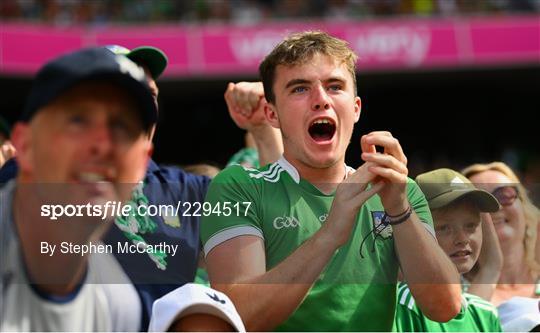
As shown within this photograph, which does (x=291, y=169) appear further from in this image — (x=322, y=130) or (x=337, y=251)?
(x=337, y=251)

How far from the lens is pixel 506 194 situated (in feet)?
10.1

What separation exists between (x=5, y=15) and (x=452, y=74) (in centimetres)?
717

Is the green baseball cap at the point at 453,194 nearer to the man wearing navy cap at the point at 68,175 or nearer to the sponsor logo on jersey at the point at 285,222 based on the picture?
the sponsor logo on jersey at the point at 285,222

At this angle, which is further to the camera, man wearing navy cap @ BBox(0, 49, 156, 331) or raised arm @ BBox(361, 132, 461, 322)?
raised arm @ BBox(361, 132, 461, 322)

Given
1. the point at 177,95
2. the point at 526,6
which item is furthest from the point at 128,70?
the point at 177,95

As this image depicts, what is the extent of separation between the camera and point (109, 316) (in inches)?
80.7

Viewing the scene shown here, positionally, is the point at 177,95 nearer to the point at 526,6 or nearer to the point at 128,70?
the point at 526,6

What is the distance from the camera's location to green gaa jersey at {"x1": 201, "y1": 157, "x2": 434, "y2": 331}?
2807 mm

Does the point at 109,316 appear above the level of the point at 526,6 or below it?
below

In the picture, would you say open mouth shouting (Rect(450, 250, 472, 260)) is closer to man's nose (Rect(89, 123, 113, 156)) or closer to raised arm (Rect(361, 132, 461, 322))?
raised arm (Rect(361, 132, 461, 322))

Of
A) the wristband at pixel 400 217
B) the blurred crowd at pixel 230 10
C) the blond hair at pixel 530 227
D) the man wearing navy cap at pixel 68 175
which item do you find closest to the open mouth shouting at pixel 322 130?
the wristband at pixel 400 217

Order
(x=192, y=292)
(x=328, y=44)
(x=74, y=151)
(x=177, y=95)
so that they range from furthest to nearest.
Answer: (x=177, y=95), (x=328, y=44), (x=192, y=292), (x=74, y=151)

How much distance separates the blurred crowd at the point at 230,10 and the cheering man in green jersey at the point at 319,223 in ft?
40.8

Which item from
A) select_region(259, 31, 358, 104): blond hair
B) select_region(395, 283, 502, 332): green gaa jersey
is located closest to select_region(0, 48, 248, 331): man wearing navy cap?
select_region(259, 31, 358, 104): blond hair
